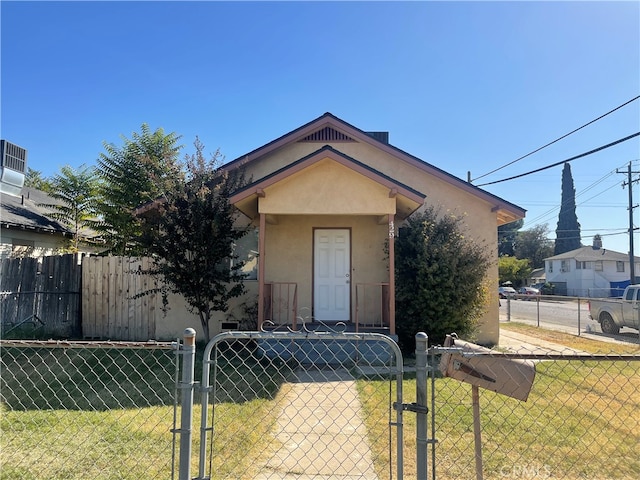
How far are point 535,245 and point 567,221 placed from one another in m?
8.22

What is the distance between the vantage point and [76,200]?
15.6m

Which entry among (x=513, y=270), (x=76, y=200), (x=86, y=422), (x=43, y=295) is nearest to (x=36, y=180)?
(x=76, y=200)

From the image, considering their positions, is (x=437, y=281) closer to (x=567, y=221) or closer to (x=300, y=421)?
(x=300, y=421)

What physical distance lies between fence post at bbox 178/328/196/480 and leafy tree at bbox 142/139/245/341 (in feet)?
19.0

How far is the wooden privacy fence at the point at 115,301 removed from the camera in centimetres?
962

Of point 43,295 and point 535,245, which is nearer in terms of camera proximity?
point 43,295

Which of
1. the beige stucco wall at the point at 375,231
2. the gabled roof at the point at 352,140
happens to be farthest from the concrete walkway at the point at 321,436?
the gabled roof at the point at 352,140

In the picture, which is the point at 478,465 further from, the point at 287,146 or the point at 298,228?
the point at 287,146

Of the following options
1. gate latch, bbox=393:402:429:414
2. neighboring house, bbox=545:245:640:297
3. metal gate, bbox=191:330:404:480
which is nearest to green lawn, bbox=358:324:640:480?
metal gate, bbox=191:330:404:480

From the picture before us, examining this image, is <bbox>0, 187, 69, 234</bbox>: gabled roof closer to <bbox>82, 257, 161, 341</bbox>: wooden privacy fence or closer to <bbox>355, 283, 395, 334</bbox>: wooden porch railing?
<bbox>82, 257, 161, 341</bbox>: wooden privacy fence

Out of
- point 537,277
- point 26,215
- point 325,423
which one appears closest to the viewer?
point 325,423

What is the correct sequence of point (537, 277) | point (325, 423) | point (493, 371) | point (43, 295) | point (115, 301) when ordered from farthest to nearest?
point (537, 277) → point (43, 295) → point (115, 301) → point (325, 423) → point (493, 371)

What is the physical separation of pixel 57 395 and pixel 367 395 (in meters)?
4.22

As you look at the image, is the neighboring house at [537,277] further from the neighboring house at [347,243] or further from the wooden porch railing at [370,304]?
the wooden porch railing at [370,304]
